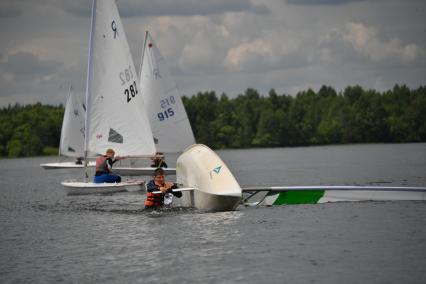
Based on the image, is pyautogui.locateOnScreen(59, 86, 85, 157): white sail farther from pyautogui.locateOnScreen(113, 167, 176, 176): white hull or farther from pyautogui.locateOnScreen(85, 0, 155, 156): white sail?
pyautogui.locateOnScreen(85, 0, 155, 156): white sail

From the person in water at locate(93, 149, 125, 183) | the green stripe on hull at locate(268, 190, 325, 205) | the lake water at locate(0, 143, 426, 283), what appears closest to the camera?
the lake water at locate(0, 143, 426, 283)

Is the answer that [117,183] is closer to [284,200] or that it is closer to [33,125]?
[284,200]

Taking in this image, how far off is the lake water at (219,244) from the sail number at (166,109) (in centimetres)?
1518

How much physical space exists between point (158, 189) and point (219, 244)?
5.88 meters

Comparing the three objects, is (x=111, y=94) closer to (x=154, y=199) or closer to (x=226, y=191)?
(x=154, y=199)

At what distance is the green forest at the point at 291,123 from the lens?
148m

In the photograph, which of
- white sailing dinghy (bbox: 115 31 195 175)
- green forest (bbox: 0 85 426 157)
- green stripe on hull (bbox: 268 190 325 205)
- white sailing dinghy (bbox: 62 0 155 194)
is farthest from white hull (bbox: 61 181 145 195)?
green forest (bbox: 0 85 426 157)

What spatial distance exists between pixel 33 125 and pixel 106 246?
132 meters

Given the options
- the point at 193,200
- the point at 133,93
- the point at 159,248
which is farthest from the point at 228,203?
the point at 133,93

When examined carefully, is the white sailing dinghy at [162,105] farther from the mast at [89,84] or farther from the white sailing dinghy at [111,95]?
the mast at [89,84]

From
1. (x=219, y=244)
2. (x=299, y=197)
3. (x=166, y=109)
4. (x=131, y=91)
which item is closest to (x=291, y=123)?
(x=166, y=109)

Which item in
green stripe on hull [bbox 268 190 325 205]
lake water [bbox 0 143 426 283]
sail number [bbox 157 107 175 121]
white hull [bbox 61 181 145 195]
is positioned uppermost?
sail number [bbox 157 107 175 121]

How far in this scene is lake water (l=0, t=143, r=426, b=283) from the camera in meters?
17.5

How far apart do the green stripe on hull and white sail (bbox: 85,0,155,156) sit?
9.87m
